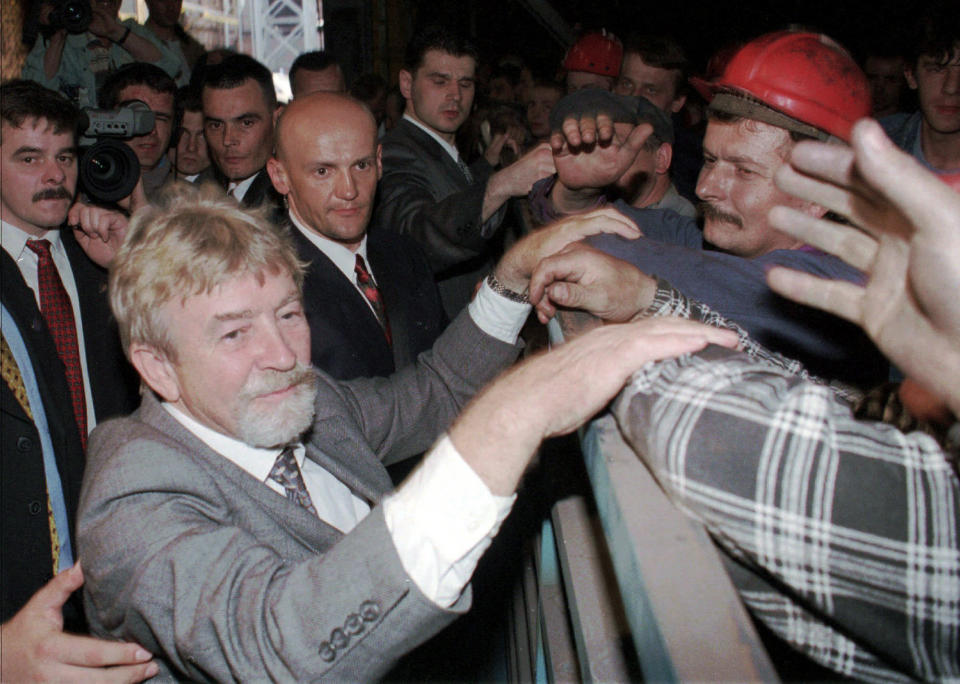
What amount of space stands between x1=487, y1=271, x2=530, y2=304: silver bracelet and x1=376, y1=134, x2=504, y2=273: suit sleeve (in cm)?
94

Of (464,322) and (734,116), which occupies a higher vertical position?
(734,116)

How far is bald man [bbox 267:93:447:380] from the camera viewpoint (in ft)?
8.45

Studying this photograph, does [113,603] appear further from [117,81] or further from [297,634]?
[117,81]

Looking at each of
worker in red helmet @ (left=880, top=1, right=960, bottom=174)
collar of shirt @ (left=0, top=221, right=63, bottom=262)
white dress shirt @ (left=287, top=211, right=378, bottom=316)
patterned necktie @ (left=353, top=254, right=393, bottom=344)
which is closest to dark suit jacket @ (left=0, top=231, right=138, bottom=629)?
collar of shirt @ (left=0, top=221, right=63, bottom=262)

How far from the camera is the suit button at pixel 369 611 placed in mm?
1115

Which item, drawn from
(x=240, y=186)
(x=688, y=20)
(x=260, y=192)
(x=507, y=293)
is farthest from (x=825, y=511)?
(x=688, y=20)

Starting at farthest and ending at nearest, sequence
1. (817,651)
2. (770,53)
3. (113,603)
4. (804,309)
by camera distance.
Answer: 1. (770,53)
2. (804,309)
3. (113,603)
4. (817,651)

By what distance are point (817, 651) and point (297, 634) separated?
726mm

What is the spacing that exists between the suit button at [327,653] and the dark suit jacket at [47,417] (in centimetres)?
146

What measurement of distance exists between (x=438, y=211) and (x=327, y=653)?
2.28 metres

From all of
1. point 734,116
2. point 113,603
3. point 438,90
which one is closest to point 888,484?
point 113,603

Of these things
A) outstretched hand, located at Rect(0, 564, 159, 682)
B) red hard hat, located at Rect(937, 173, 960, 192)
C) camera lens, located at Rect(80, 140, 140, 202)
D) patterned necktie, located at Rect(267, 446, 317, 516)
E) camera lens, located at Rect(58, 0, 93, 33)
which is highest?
camera lens, located at Rect(58, 0, 93, 33)

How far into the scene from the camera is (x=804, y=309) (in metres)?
1.60

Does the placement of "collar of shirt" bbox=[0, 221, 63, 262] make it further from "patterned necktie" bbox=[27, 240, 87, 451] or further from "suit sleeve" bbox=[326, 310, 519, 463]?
"suit sleeve" bbox=[326, 310, 519, 463]
